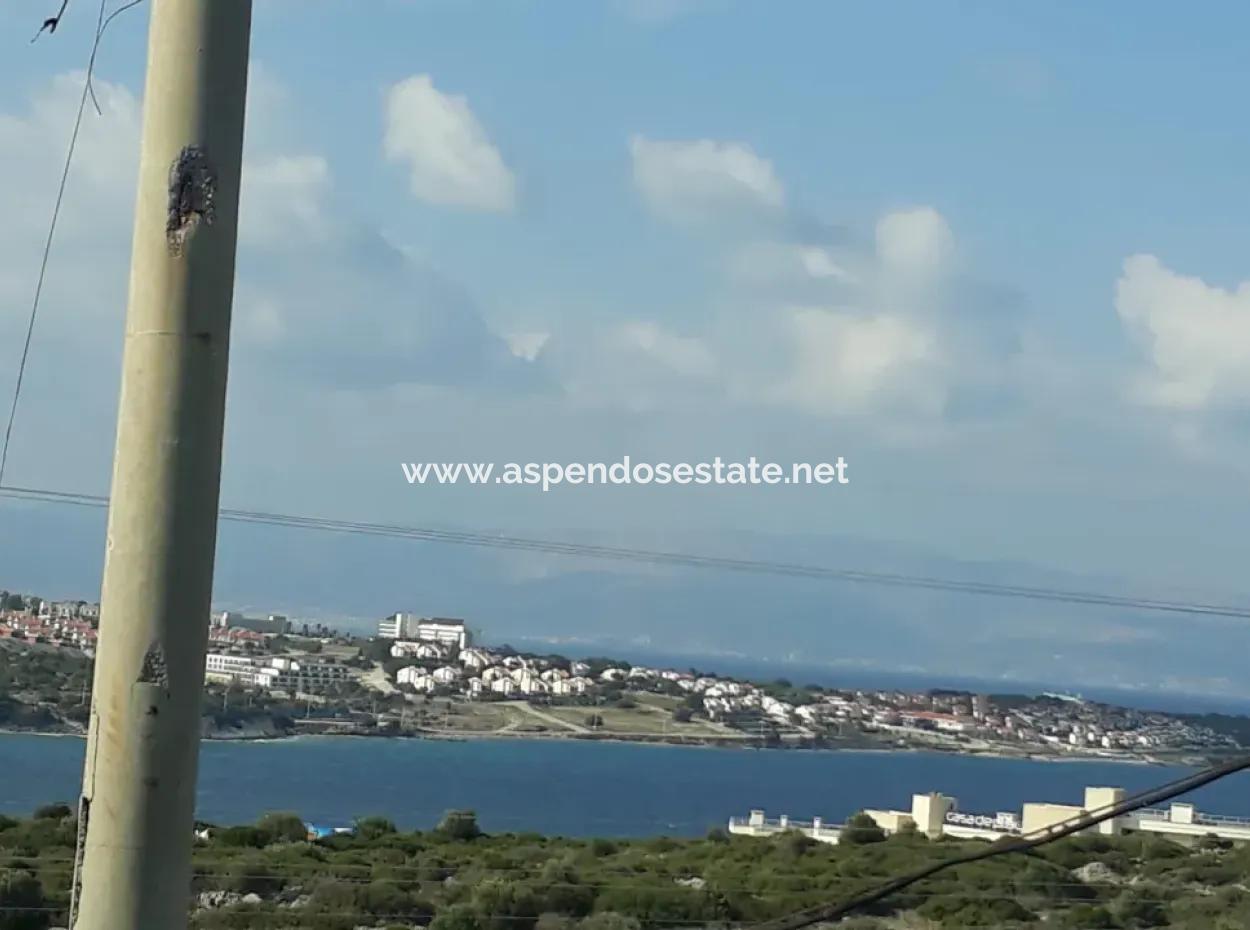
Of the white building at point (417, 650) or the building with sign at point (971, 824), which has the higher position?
the white building at point (417, 650)

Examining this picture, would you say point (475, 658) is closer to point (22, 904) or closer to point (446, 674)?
point (446, 674)

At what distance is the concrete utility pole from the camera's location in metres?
1.64

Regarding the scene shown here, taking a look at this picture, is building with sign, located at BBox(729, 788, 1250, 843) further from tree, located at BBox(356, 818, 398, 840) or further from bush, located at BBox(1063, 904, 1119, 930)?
tree, located at BBox(356, 818, 398, 840)

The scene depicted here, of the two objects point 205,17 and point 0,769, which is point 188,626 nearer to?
point 205,17

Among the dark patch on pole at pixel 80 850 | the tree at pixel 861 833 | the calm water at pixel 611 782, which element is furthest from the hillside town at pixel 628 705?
the dark patch on pole at pixel 80 850

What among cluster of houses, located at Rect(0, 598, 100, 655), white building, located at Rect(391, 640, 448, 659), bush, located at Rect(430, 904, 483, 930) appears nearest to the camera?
cluster of houses, located at Rect(0, 598, 100, 655)

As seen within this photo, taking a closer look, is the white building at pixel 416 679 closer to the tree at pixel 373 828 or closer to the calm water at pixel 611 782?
the calm water at pixel 611 782

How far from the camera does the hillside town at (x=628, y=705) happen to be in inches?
672

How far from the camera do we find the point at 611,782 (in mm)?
20438

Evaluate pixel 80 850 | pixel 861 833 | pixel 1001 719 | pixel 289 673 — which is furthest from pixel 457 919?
pixel 1001 719

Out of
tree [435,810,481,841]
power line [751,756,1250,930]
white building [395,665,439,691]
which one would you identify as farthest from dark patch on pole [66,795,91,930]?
white building [395,665,439,691]

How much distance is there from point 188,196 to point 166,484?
0.33m

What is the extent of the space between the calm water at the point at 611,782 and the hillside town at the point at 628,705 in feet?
0.95

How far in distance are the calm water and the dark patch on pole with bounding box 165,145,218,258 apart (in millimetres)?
11976
